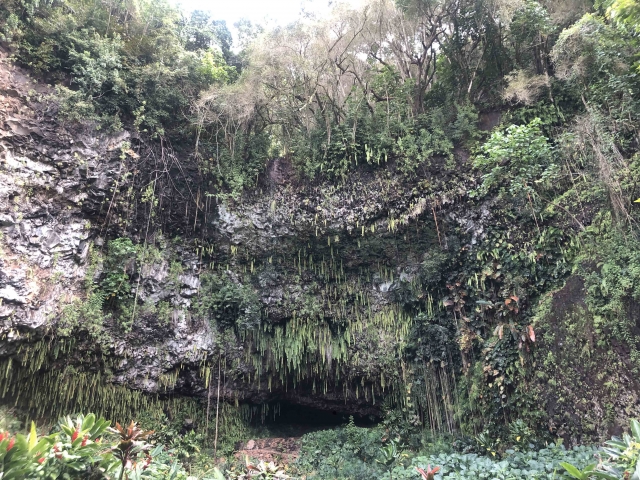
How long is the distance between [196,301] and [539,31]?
9243 millimetres

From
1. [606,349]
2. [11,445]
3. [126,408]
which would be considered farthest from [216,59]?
[606,349]

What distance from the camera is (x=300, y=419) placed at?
9375mm

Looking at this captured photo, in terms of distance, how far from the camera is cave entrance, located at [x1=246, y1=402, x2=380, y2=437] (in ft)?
28.7

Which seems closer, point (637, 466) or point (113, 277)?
point (637, 466)

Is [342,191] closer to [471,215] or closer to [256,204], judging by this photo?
[256,204]

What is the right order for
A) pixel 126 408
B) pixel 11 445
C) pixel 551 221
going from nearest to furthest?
pixel 11 445
pixel 551 221
pixel 126 408

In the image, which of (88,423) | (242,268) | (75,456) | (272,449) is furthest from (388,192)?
(75,456)

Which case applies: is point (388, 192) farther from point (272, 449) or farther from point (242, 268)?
point (272, 449)

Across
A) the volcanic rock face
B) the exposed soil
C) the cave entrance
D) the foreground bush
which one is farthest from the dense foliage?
the foreground bush

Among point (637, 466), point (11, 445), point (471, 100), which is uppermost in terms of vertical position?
point (471, 100)

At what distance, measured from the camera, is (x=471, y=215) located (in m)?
7.28

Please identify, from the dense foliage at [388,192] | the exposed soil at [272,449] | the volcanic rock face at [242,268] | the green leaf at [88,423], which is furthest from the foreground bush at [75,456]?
the exposed soil at [272,449]

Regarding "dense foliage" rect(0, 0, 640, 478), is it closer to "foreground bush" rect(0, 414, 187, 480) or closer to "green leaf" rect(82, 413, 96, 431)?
"green leaf" rect(82, 413, 96, 431)

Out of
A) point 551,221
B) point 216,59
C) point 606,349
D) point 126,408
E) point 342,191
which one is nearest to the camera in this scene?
point 606,349
